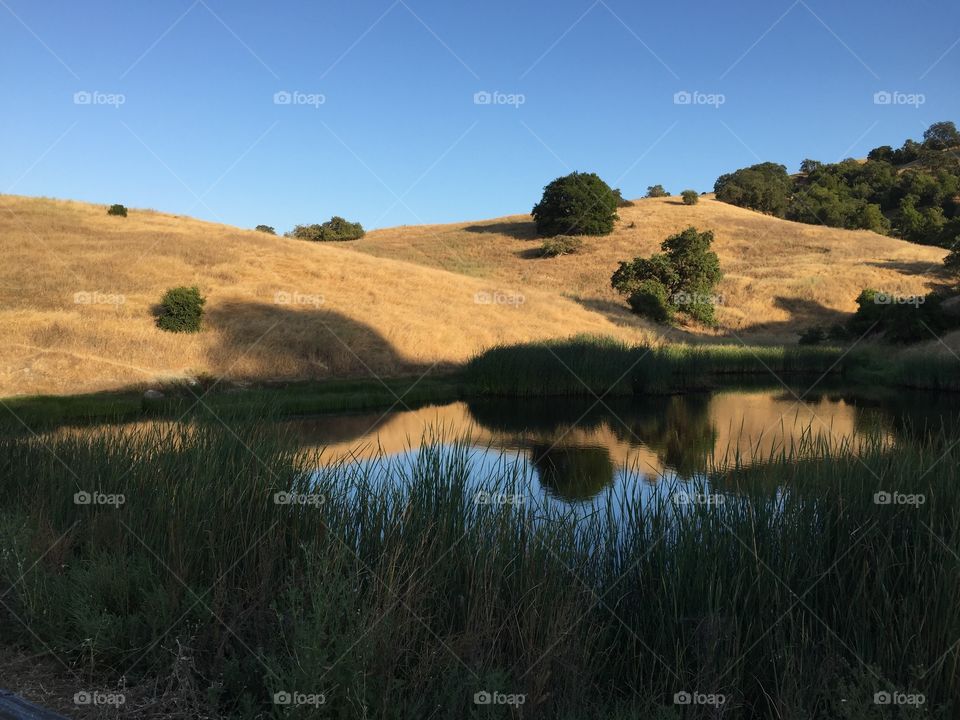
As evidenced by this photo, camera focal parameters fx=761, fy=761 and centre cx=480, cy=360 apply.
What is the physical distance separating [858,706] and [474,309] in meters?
39.7

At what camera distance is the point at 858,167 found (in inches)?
3615

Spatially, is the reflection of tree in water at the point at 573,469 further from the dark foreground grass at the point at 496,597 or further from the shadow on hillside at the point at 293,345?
the shadow on hillside at the point at 293,345

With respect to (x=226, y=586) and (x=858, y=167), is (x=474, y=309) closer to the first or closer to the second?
(x=226, y=586)

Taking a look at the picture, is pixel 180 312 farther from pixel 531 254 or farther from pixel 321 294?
pixel 531 254

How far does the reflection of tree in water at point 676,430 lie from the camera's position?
586 inches

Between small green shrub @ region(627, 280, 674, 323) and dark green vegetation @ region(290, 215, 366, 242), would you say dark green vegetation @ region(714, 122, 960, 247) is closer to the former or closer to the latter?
small green shrub @ region(627, 280, 674, 323)

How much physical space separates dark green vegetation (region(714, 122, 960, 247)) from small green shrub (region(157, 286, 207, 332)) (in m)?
64.4

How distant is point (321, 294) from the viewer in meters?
40.6

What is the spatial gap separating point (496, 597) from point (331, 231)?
79.9 m

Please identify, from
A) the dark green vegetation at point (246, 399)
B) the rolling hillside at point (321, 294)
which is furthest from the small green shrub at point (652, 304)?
the dark green vegetation at point (246, 399)

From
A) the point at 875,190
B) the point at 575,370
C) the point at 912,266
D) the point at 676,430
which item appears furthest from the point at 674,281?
the point at 875,190

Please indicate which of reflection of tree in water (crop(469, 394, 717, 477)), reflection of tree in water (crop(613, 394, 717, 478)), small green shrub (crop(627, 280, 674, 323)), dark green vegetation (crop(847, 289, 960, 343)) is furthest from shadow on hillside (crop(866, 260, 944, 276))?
reflection of tree in water (crop(613, 394, 717, 478))

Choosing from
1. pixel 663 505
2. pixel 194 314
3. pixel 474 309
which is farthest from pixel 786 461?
pixel 474 309

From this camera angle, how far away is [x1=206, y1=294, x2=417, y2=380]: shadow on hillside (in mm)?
28719
